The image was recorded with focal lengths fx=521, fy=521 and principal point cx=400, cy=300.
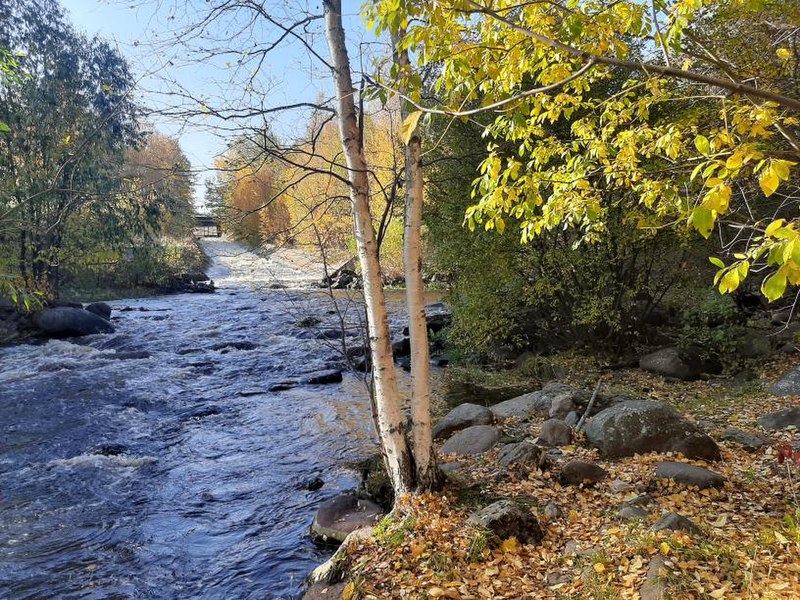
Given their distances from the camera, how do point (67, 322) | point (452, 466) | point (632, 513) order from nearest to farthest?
point (632, 513), point (452, 466), point (67, 322)

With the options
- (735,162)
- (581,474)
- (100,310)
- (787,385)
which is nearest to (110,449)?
(581,474)

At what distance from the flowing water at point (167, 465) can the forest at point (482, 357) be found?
51mm

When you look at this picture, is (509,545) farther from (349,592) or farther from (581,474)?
(581,474)

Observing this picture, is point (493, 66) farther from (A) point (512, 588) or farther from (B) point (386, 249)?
(B) point (386, 249)

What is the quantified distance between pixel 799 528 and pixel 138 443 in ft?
27.0

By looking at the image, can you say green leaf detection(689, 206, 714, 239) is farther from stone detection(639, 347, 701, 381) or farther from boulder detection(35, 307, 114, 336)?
boulder detection(35, 307, 114, 336)

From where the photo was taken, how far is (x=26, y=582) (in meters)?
4.70

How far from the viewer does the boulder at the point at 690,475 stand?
4.66 meters

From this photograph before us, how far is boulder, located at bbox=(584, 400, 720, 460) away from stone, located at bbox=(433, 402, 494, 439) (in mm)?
1772

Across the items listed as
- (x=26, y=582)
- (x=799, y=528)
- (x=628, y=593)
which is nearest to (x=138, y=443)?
(x=26, y=582)

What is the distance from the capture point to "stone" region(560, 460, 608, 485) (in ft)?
16.7

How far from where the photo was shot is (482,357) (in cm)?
1216

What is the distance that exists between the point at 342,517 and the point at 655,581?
10.0 feet

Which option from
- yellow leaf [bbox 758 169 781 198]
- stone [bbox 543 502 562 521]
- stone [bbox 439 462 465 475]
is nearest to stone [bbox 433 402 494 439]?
stone [bbox 439 462 465 475]
